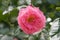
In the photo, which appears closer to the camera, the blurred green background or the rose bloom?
the rose bloom

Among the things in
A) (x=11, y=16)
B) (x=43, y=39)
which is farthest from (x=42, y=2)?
(x=43, y=39)

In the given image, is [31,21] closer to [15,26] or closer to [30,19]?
[30,19]

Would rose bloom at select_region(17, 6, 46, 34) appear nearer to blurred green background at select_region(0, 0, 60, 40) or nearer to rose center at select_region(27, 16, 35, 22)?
rose center at select_region(27, 16, 35, 22)

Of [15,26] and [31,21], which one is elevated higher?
[15,26]

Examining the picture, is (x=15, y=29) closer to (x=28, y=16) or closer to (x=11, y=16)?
(x=11, y=16)

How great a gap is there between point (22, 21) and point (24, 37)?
0.20 m

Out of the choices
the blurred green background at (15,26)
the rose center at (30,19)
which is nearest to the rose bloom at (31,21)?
the rose center at (30,19)

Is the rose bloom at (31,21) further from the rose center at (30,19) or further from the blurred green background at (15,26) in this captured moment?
the blurred green background at (15,26)

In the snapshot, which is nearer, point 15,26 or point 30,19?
point 30,19

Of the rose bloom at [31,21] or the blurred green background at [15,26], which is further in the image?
the blurred green background at [15,26]

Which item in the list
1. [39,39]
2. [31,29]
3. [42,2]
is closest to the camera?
[31,29]

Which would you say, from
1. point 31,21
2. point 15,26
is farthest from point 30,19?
point 15,26

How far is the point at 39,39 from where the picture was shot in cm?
121

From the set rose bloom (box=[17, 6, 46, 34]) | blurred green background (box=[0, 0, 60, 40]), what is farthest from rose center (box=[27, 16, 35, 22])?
blurred green background (box=[0, 0, 60, 40])
